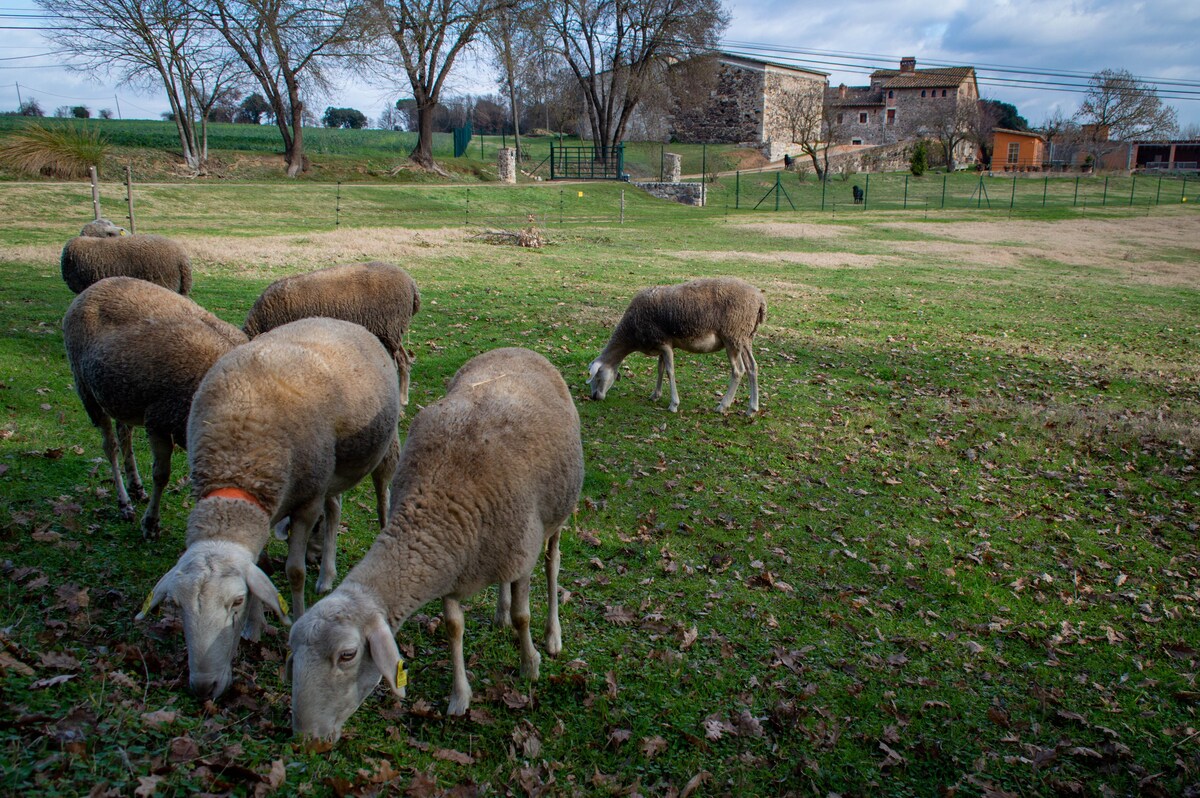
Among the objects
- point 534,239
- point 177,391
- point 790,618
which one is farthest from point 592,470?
point 534,239

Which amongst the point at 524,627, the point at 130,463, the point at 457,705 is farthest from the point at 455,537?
the point at 130,463

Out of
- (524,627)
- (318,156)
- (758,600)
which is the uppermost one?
(318,156)

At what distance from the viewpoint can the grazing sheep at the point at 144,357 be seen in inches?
221

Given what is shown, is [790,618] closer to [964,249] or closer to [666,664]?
[666,664]

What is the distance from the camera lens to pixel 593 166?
49.4 meters

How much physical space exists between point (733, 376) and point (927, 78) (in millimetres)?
80724

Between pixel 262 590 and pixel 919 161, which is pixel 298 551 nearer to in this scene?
pixel 262 590

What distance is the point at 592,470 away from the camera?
803cm

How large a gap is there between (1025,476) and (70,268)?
1309 cm

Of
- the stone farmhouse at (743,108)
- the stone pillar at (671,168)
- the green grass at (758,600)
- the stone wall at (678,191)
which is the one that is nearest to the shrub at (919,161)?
the stone farmhouse at (743,108)

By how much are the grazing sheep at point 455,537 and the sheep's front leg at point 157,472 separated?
226cm

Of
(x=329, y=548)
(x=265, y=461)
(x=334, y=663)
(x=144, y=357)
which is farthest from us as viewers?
(x=144, y=357)

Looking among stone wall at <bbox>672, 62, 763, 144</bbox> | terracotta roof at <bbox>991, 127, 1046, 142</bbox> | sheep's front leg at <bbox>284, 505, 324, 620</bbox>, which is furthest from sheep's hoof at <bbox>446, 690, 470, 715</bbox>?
terracotta roof at <bbox>991, 127, 1046, 142</bbox>

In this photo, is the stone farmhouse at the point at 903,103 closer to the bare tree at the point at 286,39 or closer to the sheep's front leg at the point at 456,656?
the bare tree at the point at 286,39
